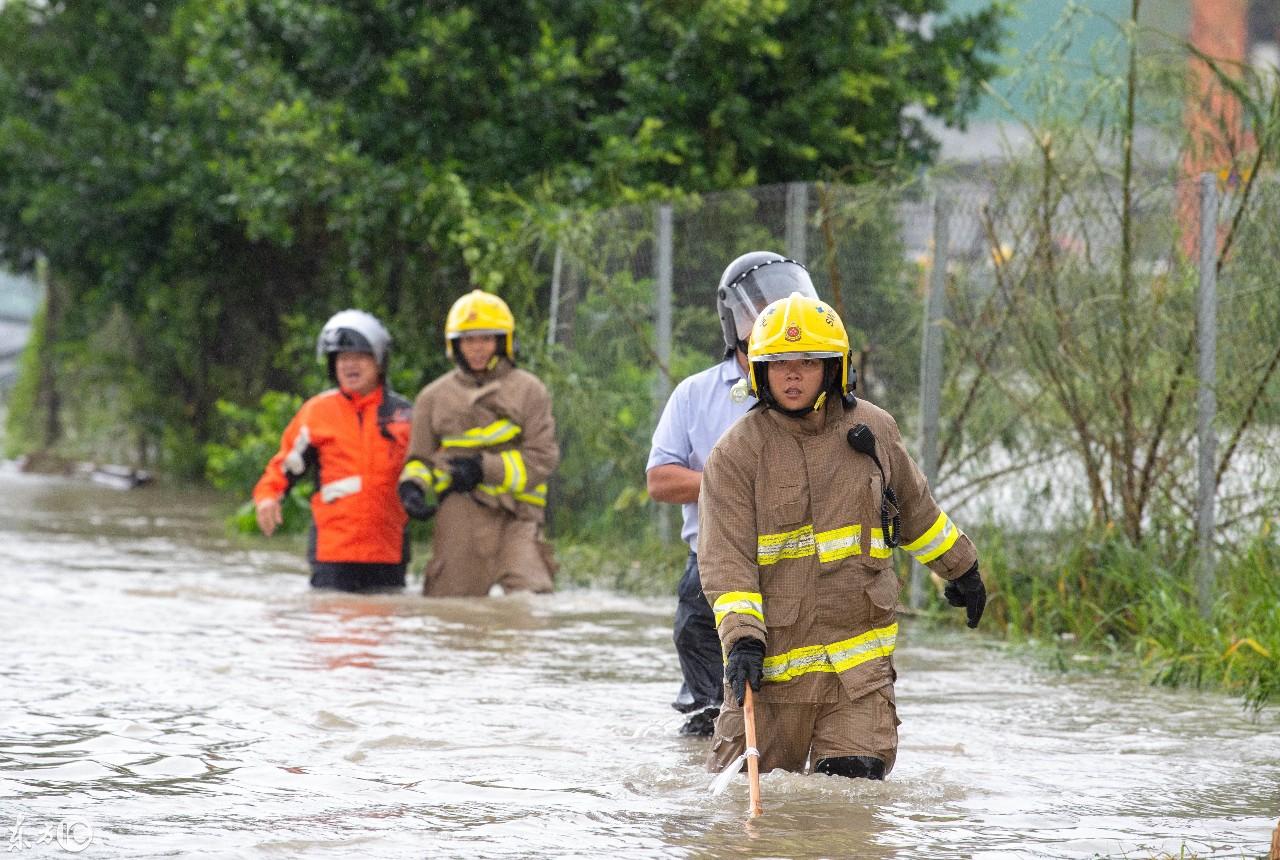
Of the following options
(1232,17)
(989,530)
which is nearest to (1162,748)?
(989,530)

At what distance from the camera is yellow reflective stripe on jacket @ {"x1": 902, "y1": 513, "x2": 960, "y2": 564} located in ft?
20.4

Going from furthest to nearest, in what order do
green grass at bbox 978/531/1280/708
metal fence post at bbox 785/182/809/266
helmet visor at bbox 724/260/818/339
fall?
1. metal fence post at bbox 785/182/809/266
2. green grass at bbox 978/531/1280/708
3. helmet visor at bbox 724/260/818/339

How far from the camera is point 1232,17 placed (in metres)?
35.3

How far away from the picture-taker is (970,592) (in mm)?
6230

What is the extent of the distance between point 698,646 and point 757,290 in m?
1.28

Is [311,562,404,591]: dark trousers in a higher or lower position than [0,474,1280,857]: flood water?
higher

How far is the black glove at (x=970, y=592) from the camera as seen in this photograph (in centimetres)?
622

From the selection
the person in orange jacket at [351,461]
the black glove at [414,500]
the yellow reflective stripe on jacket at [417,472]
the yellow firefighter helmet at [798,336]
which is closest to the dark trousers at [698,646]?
the yellow firefighter helmet at [798,336]

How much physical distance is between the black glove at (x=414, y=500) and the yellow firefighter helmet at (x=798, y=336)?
4730mm

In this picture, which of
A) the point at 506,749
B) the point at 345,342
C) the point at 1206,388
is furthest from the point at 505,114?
the point at 506,749

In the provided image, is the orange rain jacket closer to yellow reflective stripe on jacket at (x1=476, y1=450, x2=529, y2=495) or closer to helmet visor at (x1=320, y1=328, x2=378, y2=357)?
helmet visor at (x1=320, y1=328, x2=378, y2=357)

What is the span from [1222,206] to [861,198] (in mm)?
2105

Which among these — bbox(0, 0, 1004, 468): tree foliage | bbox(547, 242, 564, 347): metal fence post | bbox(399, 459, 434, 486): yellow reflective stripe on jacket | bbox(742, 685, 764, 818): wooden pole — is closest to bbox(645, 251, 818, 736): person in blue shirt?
bbox(742, 685, 764, 818): wooden pole

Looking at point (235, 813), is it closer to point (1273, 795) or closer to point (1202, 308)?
point (1273, 795)
